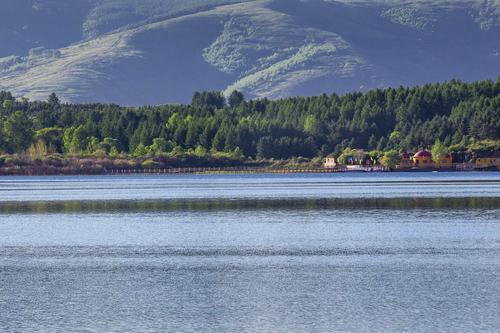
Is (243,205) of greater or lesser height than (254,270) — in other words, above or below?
below

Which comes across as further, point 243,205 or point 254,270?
point 243,205

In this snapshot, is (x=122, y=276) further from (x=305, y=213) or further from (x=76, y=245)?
(x=305, y=213)

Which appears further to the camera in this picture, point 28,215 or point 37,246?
point 28,215

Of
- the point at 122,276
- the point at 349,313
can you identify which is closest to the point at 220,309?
the point at 349,313

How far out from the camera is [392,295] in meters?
43.4

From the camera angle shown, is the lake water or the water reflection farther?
the water reflection

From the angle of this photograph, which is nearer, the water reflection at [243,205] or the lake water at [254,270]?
the lake water at [254,270]

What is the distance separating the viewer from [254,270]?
51.1m

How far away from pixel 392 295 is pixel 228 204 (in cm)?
5843

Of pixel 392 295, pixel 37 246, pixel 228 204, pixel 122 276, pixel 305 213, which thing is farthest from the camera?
pixel 228 204

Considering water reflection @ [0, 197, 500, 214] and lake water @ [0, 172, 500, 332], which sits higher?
lake water @ [0, 172, 500, 332]

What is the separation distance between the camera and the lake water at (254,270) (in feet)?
129

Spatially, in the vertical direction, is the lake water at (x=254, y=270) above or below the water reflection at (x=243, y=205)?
above

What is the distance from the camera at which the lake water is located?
1551 inches
